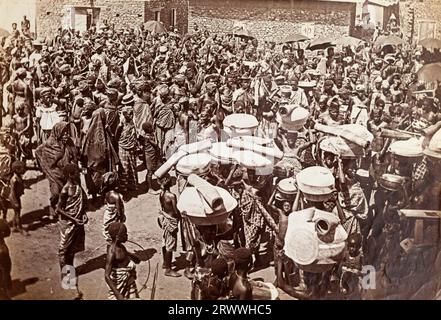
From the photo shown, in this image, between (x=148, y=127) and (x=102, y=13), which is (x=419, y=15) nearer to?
(x=148, y=127)

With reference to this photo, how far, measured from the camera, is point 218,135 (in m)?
6.03

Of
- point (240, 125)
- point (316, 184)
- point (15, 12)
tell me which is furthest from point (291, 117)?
point (15, 12)

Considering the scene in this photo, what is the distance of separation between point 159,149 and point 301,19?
6.64 ft

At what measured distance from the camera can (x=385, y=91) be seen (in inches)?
246

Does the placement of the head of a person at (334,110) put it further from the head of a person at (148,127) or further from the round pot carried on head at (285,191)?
the head of a person at (148,127)

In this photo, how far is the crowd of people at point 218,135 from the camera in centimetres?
584

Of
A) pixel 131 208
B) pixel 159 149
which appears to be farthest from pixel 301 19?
pixel 131 208

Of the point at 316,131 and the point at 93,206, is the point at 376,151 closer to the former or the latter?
the point at 316,131

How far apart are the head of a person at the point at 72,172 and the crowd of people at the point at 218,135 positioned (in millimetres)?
11

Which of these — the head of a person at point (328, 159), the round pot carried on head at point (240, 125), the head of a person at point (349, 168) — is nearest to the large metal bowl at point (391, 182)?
the head of a person at point (349, 168)

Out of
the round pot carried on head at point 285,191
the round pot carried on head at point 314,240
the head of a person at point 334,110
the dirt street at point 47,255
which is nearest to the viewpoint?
the round pot carried on head at point 314,240

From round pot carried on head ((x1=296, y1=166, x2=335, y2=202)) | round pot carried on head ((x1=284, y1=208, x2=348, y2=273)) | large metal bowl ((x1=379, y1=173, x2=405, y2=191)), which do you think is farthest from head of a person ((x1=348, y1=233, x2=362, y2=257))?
large metal bowl ((x1=379, y1=173, x2=405, y2=191))

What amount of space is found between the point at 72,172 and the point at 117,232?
2.39ft

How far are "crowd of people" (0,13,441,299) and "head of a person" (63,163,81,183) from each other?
0.01 meters
